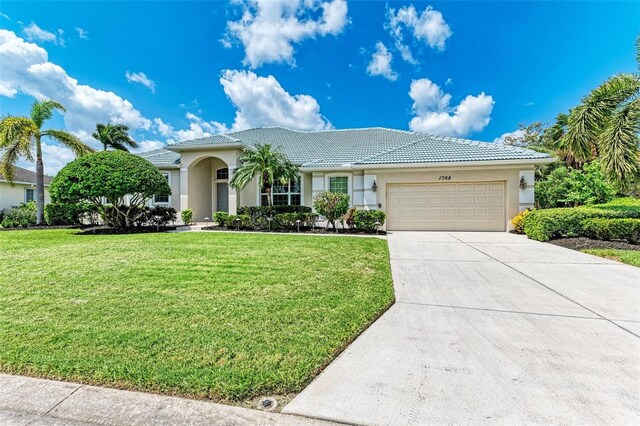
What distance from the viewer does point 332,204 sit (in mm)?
12336

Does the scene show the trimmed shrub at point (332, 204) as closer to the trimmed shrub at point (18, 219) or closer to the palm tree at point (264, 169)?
the palm tree at point (264, 169)

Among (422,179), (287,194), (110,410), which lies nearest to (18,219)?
(287,194)

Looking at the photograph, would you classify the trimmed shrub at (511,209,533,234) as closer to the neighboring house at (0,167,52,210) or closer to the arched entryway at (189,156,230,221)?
the arched entryway at (189,156,230,221)

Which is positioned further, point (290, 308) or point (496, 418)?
point (290, 308)

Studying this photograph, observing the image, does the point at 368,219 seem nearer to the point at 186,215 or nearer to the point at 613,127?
the point at 613,127

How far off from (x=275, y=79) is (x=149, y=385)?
1873cm

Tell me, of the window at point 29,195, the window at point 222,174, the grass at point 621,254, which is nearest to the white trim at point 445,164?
the grass at point 621,254

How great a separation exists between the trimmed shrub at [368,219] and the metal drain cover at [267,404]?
10.3 meters

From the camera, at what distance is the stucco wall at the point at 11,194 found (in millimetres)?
21141

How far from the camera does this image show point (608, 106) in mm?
10664

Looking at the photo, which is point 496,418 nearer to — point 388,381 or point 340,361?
point 388,381

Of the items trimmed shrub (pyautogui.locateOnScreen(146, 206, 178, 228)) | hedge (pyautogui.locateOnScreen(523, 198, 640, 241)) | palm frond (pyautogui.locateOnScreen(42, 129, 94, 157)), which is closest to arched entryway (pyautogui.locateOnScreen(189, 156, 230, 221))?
trimmed shrub (pyautogui.locateOnScreen(146, 206, 178, 228))

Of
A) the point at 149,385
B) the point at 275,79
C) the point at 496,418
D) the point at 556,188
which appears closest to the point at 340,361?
the point at 496,418

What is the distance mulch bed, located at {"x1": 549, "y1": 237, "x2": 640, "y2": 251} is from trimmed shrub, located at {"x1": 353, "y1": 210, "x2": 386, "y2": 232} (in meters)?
5.99
